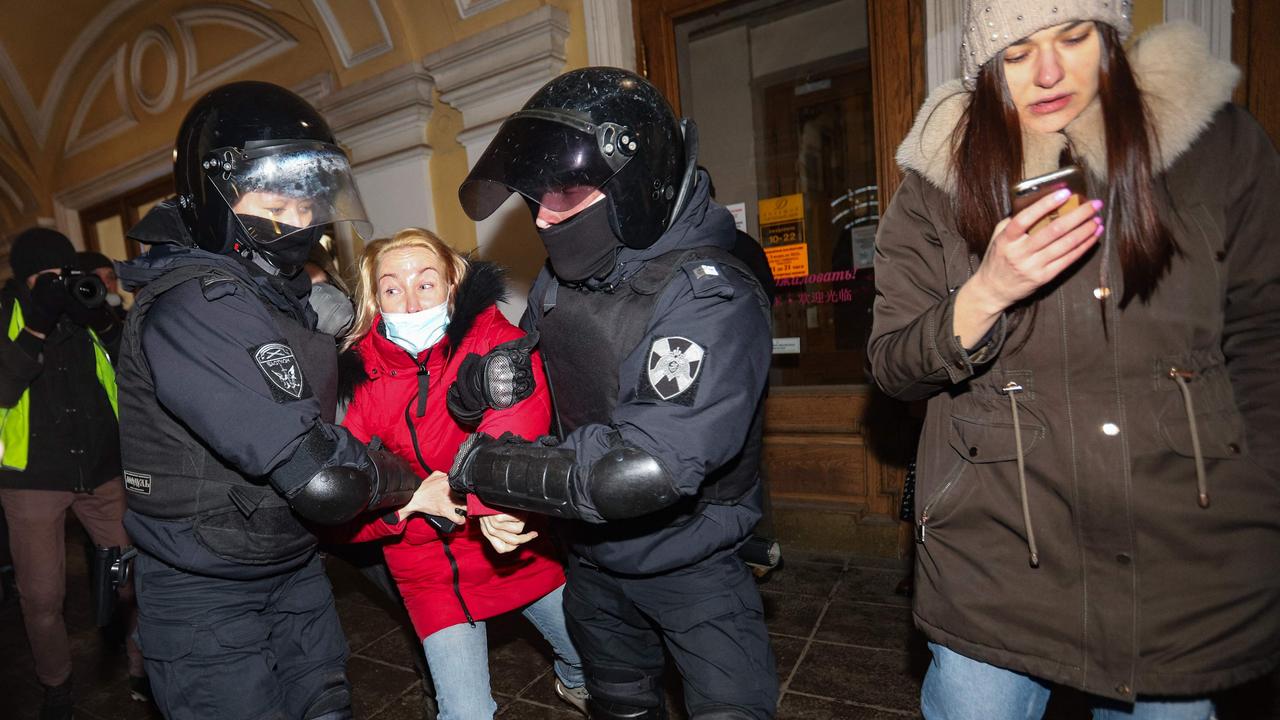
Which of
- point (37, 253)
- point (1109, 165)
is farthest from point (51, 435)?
point (1109, 165)

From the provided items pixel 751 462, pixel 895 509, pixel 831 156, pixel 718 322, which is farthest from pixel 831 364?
pixel 718 322

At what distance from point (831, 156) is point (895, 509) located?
2.05 metres

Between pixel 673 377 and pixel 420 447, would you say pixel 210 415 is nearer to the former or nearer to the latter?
pixel 420 447

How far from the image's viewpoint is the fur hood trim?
118cm

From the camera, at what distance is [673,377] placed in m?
1.35

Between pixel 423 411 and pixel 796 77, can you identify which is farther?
pixel 796 77

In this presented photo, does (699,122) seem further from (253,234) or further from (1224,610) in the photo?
(1224,610)

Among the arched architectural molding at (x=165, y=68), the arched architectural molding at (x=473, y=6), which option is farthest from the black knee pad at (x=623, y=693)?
the arched architectural molding at (x=165, y=68)

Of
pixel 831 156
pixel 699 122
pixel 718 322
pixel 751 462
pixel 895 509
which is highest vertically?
pixel 699 122

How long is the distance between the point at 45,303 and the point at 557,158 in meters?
2.71

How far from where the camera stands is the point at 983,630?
4.25 ft

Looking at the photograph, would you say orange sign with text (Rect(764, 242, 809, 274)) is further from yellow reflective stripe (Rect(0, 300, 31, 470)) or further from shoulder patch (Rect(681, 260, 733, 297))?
yellow reflective stripe (Rect(0, 300, 31, 470))

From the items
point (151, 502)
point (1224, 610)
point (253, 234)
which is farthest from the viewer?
point (253, 234)

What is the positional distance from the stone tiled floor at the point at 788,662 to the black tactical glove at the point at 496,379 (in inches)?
59.9
